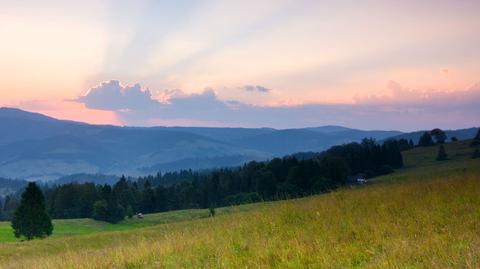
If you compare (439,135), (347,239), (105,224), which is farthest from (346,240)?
(439,135)

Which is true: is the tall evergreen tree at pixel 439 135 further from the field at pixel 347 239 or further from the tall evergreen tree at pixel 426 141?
the field at pixel 347 239

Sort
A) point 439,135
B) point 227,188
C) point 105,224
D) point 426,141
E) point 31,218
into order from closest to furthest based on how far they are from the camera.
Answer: point 31,218, point 105,224, point 227,188, point 426,141, point 439,135

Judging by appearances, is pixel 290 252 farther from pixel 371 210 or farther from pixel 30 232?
pixel 30 232

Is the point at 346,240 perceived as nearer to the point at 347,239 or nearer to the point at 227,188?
the point at 347,239

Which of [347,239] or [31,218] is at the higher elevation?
[347,239]

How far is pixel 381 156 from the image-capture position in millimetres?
133125

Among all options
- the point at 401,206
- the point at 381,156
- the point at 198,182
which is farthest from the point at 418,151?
the point at 401,206

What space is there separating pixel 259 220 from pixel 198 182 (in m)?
149

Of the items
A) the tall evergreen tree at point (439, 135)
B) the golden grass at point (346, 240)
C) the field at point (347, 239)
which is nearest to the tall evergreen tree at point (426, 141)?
the tall evergreen tree at point (439, 135)

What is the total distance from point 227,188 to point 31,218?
70828mm

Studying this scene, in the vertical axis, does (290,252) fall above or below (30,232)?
above

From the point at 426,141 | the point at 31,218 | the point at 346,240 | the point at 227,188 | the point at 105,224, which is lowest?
the point at 105,224

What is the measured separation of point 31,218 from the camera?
76.6m

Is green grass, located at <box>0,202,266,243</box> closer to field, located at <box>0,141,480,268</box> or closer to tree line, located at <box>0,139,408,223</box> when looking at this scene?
tree line, located at <box>0,139,408,223</box>
